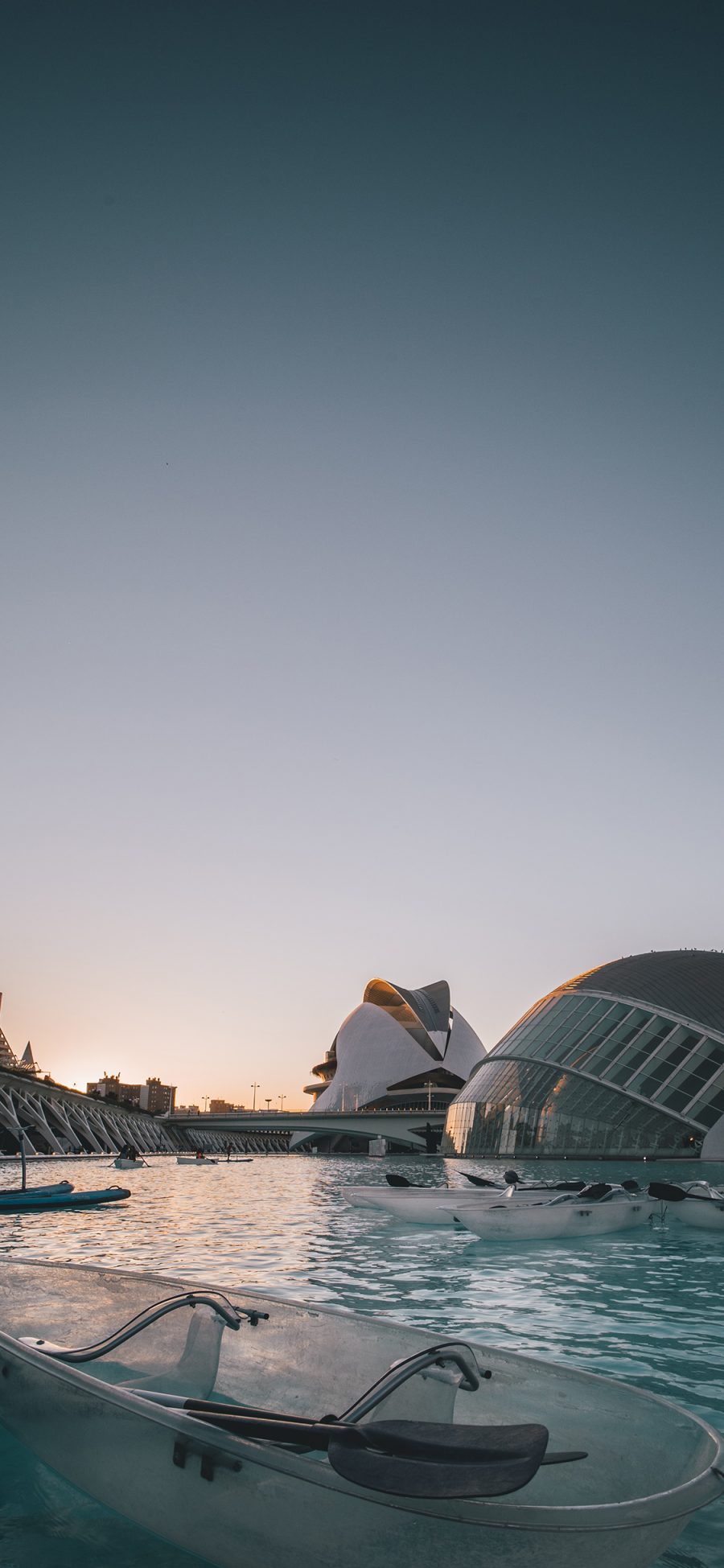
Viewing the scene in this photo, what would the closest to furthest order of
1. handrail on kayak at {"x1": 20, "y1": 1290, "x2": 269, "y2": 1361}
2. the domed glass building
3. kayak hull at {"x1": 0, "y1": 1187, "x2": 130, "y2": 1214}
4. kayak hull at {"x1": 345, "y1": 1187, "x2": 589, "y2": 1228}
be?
handrail on kayak at {"x1": 20, "y1": 1290, "x2": 269, "y2": 1361}
kayak hull at {"x1": 345, "y1": 1187, "x2": 589, "y2": 1228}
kayak hull at {"x1": 0, "y1": 1187, "x2": 130, "y2": 1214}
the domed glass building

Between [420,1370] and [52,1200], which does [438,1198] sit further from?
[420,1370]

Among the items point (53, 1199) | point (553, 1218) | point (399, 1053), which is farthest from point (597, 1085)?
point (399, 1053)

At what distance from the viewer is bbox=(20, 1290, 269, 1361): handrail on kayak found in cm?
712

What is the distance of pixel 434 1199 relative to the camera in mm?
26625

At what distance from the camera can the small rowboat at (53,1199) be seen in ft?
97.7

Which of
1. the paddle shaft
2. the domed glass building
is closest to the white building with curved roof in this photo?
the domed glass building

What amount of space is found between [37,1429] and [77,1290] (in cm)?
305

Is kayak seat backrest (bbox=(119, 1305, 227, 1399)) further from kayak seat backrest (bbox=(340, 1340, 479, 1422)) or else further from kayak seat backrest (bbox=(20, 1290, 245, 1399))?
kayak seat backrest (bbox=(340, 1340, 479, 1422))

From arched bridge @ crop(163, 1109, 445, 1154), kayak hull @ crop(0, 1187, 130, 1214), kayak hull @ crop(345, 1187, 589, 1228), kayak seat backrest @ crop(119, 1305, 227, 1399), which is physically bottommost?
arched bridge @ crop(163, 1109, 445, 1154)

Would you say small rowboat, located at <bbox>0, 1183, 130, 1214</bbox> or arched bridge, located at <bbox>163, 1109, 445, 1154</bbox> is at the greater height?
small rowboat, located at <bbox>0, 1183, 130, 1214</bbox>

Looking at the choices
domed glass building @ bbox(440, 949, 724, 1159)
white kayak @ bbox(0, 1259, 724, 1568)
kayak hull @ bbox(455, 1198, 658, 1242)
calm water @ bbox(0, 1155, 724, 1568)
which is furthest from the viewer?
domed glass building @ bbox(440, 949, 724, 1159)

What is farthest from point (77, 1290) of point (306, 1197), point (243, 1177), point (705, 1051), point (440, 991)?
point (440, 991)

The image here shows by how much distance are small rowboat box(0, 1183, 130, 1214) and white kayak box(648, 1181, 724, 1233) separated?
1957cm

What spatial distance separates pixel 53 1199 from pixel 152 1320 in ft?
88.1
